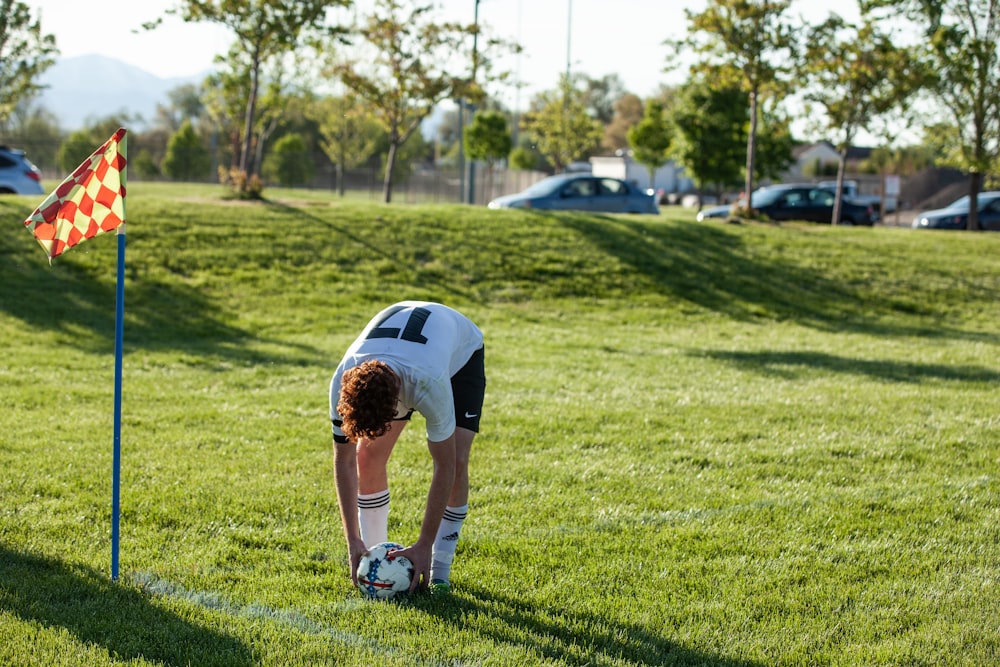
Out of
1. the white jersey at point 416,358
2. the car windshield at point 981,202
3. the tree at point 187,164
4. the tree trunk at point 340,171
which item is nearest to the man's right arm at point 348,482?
the white jersey at point 416,358

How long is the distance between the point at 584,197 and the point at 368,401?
20021 millimetres

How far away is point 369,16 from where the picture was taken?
78.8 feet

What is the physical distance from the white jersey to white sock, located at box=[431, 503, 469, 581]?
61 cm

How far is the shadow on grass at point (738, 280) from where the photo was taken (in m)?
15.4

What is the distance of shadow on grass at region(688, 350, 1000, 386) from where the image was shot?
413 inches

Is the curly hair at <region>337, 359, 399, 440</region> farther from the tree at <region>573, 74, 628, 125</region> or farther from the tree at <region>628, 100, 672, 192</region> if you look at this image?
the tree at <region>573, 74, 628, 125</region>

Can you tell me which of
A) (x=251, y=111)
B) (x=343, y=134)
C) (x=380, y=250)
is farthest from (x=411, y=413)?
(x=343, y=134)

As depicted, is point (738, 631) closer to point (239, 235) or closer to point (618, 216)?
point (239, 235)

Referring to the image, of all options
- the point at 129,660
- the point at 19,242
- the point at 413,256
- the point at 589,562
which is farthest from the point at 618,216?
the point at 129,660

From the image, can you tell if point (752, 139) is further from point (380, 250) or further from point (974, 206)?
point (380, 250)

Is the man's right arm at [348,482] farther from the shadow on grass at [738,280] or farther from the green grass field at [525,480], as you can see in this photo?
the shadow on grass at [738,280]

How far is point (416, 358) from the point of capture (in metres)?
4.01

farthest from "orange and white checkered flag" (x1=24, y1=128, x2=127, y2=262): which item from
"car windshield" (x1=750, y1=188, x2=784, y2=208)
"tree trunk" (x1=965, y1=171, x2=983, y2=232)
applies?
"tree trunk" (x1=965, y1=171, x2=983, y2=232)

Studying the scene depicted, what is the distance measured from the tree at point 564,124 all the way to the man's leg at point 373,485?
1785 inches
